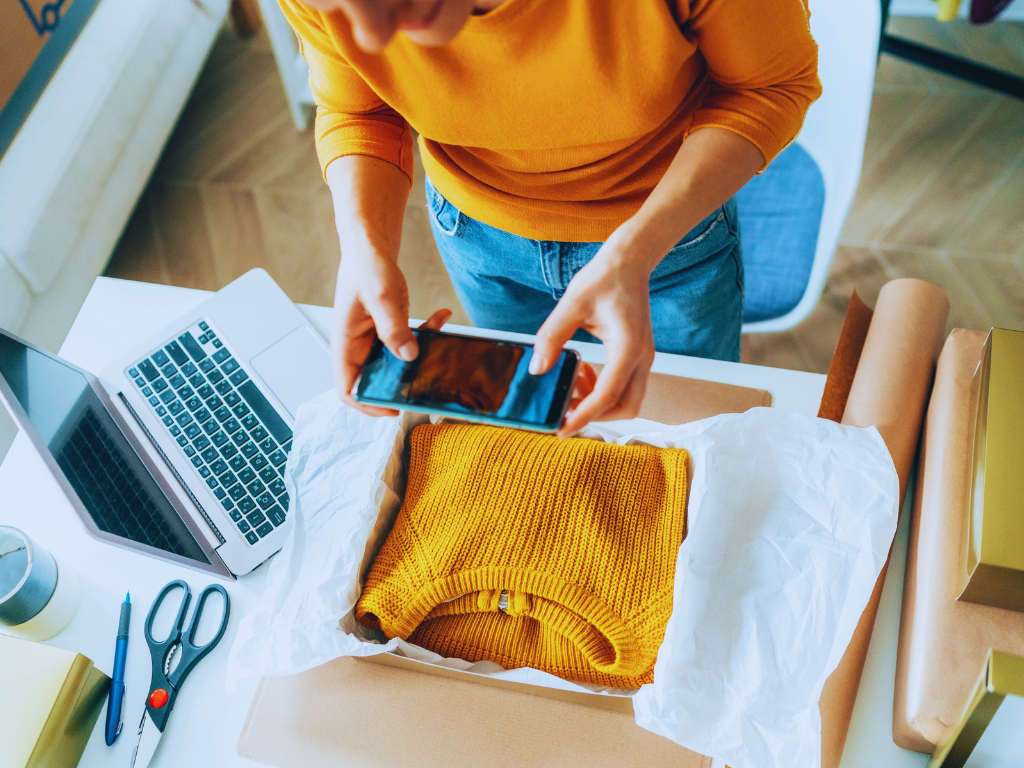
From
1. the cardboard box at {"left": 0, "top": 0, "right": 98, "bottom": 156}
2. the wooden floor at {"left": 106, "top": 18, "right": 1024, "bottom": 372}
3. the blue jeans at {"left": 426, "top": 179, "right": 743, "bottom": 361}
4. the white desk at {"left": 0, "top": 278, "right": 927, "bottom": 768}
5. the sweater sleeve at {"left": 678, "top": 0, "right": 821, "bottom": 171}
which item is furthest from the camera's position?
the wooden floor at {"left": 106, "top": 18, "right": 1024, "bottom": 372}

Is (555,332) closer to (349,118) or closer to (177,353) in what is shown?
(349,118)

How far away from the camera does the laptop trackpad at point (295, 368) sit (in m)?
0.80

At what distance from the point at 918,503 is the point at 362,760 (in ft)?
1.73

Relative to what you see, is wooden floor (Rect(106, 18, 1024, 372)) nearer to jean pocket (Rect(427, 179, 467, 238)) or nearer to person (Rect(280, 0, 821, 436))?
jean pocket (Rect(427, 179, 467, 238))

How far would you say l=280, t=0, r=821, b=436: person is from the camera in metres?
0.51

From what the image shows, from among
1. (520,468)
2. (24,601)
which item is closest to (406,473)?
(520,468)

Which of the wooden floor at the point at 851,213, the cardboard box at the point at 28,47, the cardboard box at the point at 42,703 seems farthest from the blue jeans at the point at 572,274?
the cardboard box at the point at 28,47

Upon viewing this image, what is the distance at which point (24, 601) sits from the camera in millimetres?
645

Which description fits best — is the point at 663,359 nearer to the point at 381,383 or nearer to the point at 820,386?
the point at 820,386

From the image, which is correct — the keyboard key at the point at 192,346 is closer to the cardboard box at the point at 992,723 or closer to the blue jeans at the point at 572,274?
the blue jeans at the point at 572,274

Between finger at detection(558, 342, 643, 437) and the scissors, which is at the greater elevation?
finger at detection(558, 342, 643, 437)

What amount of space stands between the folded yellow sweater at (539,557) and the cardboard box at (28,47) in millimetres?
1368

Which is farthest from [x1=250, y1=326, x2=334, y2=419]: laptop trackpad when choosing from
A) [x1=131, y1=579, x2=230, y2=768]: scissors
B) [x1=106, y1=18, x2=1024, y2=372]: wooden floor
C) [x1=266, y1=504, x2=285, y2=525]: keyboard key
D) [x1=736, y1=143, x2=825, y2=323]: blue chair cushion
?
[x1=106, y1=18, x2=1024, y2=372]: wooden floor

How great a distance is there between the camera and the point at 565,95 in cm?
55
